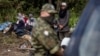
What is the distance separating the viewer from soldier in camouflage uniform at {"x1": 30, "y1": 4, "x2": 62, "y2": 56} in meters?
4.21

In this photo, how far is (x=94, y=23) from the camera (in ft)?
6.63

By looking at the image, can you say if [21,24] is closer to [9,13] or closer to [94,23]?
[9,13]

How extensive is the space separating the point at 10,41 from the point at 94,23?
10.5 meters

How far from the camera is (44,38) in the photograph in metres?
4.20

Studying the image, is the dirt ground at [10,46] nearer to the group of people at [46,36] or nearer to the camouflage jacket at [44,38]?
the group of people at [46,36]

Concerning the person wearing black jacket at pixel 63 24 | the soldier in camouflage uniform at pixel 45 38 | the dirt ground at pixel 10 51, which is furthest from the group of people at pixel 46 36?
the person wearing black jacket at pixel 63 24

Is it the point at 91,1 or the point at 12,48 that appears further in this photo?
the point at 12,48

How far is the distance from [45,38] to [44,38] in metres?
0.01

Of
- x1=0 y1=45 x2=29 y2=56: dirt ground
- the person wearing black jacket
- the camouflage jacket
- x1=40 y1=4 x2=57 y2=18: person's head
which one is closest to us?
the camouflage jacket

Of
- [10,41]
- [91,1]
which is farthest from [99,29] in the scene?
[10,41]

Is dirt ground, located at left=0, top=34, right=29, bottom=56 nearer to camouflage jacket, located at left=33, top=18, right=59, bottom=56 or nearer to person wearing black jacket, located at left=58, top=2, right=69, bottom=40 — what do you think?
person wearing black jacket, located at left=58, top=2, right=69, bottom=40

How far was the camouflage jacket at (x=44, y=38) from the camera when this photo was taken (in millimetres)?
4197

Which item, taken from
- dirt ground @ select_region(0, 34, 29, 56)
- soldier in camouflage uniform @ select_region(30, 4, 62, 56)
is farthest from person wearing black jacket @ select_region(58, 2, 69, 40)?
soldier in camouflage uniform @ select_region(30, 4, 62, 56)

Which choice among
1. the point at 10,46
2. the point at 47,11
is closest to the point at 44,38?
the point at 47,11
